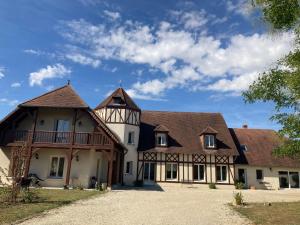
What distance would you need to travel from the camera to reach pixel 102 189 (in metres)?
17.9

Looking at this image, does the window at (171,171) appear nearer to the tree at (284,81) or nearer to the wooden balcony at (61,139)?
the wooden balcony at (61,139)

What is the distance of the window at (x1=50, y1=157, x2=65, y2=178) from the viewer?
19.5m

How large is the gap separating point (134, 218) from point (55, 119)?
13.2 m

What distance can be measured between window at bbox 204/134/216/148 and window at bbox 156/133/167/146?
3735mm

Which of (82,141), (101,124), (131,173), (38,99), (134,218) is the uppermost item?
(38,99)

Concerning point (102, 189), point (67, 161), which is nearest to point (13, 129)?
point (67, 161)

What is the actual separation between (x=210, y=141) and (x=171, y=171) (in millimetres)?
4537

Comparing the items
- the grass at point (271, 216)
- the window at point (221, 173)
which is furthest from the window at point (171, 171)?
the grass at point (271, 216)

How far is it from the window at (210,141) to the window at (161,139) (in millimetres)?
3735

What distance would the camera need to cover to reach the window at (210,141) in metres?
25.6

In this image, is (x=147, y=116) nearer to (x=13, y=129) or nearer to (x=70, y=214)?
(x=13, y=129)

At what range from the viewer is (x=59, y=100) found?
62.7ft

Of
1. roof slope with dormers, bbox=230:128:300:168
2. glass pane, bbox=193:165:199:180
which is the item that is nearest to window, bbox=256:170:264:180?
roof slope with dormers, bbox=230:128:300:168

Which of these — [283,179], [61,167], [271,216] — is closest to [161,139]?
[61,167]
